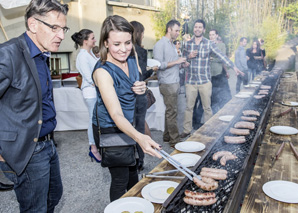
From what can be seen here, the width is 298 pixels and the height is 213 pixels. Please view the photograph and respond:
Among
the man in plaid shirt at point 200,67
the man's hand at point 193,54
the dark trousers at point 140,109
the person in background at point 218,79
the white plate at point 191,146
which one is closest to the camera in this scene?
the white plate at point 191,146

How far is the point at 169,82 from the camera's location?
15.7ft

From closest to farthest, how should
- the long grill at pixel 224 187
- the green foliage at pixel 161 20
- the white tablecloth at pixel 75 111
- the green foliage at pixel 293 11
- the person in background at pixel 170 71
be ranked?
the long grill at pixel 224 187 → the person in background at pixel 170 71 → the white tablecloth at pixel 75 111 → the green foliage at pixel 161 20 → the green foliage at pixel 293 11

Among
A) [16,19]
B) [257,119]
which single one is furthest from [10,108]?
[16,19]

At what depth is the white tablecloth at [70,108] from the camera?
594cm

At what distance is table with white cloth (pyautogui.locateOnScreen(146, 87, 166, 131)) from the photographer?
5.61 meters

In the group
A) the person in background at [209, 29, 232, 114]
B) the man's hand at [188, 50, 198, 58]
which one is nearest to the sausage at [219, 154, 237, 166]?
the man's hand at [188, 50, 198, 58]

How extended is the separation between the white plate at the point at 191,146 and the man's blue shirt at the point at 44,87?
47.3 inches

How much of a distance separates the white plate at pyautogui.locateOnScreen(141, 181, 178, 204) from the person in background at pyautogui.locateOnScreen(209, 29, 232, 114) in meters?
5.16

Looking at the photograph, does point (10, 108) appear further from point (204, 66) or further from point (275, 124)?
point (204, 66)

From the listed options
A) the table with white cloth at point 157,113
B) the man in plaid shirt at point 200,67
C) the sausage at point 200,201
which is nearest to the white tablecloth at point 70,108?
the table with white cloth at point 157,113

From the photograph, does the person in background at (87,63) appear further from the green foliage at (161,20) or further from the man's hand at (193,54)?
the green foliage at (161,20)

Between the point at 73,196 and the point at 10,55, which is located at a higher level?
the point at 10,55

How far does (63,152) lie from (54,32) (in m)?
3.72

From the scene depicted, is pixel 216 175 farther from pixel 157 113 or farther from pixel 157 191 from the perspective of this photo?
pixel 157 113
